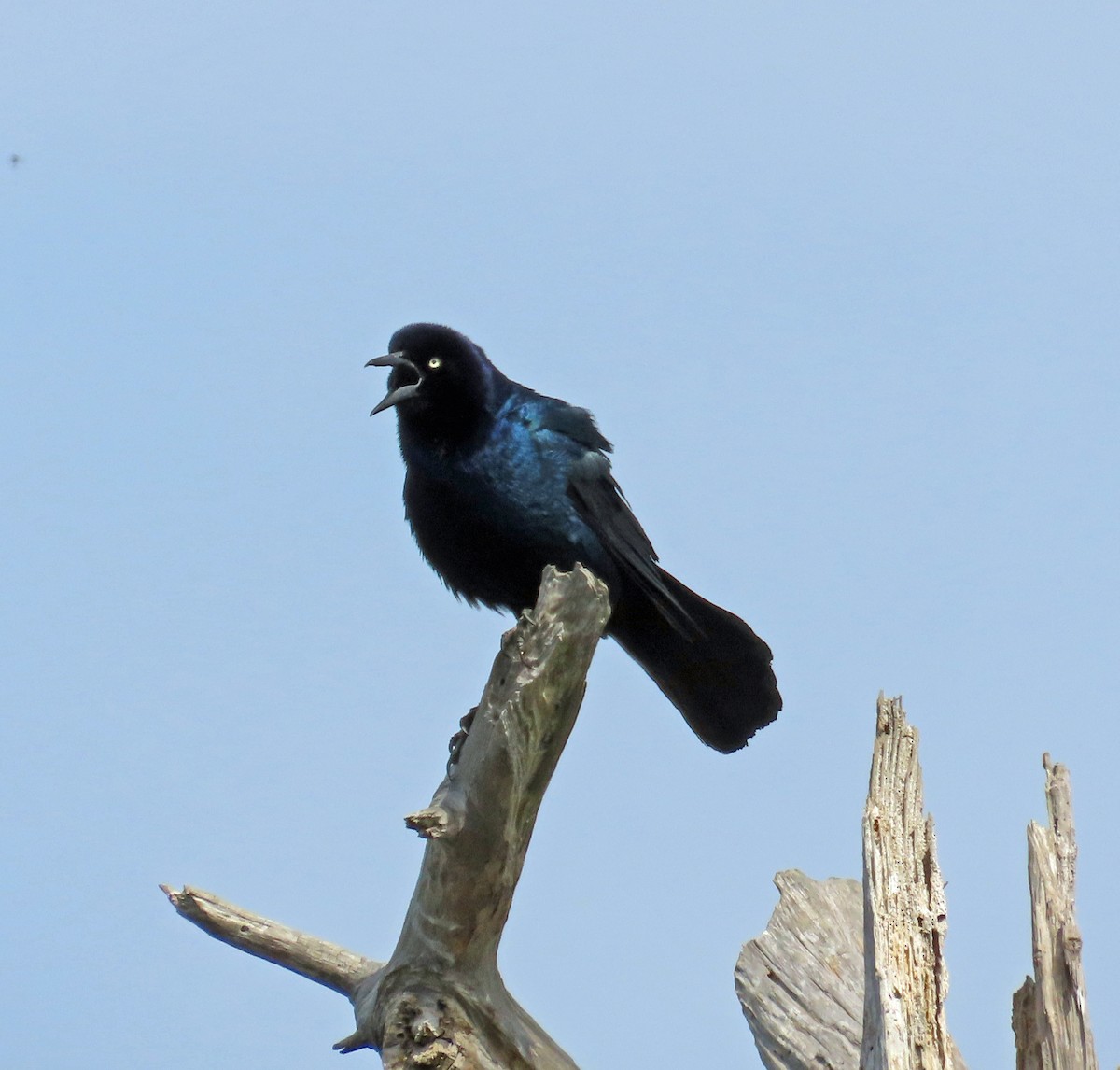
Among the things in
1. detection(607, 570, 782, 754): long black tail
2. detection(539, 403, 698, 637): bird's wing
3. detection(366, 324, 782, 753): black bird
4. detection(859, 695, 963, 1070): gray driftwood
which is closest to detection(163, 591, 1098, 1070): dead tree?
detection(859, 695, 963, 1070): gray driftwood

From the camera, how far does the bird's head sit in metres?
5.50

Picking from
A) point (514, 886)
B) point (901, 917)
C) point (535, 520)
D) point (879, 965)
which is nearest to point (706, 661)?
point (535, 520)

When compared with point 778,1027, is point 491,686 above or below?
above

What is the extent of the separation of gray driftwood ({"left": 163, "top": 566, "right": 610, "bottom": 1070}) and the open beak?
1367 mm

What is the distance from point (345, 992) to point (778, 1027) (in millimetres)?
1641

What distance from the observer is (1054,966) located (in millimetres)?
4203

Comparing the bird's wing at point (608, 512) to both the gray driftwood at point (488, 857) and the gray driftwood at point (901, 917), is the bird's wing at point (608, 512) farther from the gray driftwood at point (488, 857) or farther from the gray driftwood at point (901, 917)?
the gray driftwood at point (901, 917)

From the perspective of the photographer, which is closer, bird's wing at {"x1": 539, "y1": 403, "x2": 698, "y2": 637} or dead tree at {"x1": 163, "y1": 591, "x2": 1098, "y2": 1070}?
dead tree at {"x1": 163, "y1": 591, "x2": 1098, "y2": 1070}

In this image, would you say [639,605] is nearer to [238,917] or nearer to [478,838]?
[478,838]

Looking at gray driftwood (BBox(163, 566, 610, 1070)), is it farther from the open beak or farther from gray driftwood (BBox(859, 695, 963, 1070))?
the open beak

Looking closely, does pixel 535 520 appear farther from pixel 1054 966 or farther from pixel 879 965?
pixel 1054 966

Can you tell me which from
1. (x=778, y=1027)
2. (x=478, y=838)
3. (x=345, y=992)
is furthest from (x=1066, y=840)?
(x=345, y=992)

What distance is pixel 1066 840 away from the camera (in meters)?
4.40

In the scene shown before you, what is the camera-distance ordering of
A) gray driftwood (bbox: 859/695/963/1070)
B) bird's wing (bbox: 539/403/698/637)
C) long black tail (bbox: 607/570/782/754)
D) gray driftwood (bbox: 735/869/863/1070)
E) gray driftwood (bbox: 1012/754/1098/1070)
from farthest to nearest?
1. long black tail (bbox: 607/570/782/754)
2. bird's wing (bbox: 539/403/698/637)
3. gray driftwood (bbox: 735/869/863/1070)
4. gray driftwood (bbox: 1012/754/1098/1070)
5. gray driftwood (bbox: 859/695/963/1070)
